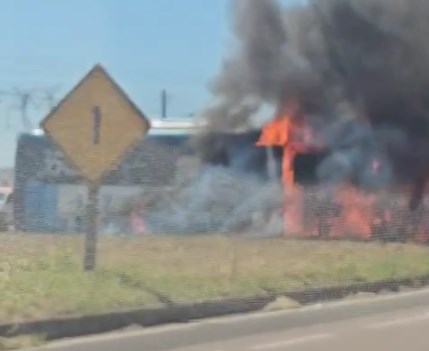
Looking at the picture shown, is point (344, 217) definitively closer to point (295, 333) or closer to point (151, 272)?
point (151, 272)

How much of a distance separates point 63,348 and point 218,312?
2.57 m

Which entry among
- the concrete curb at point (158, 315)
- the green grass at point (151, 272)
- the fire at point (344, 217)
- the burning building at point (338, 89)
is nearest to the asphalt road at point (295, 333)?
the concrete curb at point (158, 315)

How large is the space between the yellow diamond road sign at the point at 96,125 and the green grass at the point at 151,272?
3.61ft

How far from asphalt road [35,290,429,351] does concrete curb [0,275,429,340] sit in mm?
199

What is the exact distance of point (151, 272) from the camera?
37.4ft

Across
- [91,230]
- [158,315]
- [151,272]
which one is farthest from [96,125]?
[158,315]

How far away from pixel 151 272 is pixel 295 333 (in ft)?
6.16

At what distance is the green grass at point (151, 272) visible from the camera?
32.4 ft

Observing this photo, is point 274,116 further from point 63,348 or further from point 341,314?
point 63,348

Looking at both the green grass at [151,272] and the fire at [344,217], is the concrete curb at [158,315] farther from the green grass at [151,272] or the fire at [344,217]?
the fire at [344,217]

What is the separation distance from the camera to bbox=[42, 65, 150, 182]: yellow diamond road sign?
10.7m

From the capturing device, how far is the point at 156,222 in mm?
14266

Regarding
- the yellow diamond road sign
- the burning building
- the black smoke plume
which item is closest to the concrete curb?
the yellow diamond road sign

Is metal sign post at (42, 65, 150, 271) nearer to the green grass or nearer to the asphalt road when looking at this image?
the green grass
